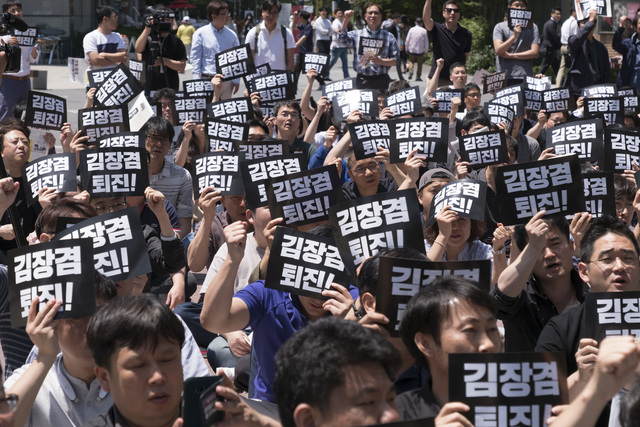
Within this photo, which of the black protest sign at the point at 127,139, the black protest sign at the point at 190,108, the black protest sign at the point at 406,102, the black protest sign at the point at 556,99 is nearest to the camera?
the black protest sign at the point at 127,139

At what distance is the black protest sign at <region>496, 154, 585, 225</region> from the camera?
5535mm

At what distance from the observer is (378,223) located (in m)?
4.99

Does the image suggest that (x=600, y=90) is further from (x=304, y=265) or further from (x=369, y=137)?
(x=304, y=265)

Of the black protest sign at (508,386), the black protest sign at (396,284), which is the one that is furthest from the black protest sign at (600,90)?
the black protest sign at (508,386)

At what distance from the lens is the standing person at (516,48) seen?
1424 centimetres

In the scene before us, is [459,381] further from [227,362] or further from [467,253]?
[227,362]

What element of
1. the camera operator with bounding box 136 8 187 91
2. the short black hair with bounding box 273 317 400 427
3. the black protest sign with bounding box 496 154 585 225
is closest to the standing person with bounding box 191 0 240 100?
the camera operator with bounding box 136 8 187 91

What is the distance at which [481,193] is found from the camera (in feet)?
18.4

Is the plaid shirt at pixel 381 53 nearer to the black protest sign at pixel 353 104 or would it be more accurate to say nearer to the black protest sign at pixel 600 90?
the black protest sign at pixel 600 90

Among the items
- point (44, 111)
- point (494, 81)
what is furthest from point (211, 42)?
point (44, 111)

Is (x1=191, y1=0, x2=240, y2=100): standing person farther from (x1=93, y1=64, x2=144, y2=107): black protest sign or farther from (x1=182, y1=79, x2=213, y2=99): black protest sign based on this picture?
(x1=93, y1=64, x2=144, y2=107): black protest sign

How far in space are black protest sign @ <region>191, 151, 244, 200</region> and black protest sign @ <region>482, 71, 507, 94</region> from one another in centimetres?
693

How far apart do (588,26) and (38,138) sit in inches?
330

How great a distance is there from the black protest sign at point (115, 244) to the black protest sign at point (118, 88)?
5122 millimetres
